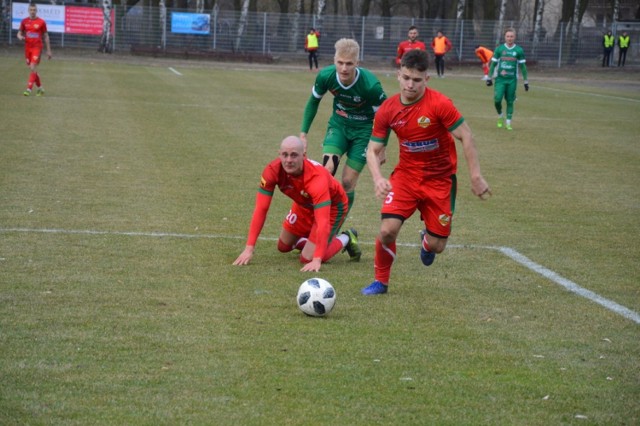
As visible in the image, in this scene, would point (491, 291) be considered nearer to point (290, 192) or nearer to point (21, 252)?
point (290, 192)

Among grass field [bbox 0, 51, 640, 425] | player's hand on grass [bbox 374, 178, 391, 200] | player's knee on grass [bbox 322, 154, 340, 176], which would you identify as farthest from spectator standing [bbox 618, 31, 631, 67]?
player's hand on grass [bbox 374, 178, 391, 200]

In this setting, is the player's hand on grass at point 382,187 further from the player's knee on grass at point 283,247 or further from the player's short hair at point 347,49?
the player's short hair at point 347,49

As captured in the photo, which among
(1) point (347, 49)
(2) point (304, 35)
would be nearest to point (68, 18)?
(2) point (304, 35)

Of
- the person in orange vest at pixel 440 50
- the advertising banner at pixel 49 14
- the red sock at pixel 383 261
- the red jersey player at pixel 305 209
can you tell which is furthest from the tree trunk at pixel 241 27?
A: the red sock at pixel 383 261

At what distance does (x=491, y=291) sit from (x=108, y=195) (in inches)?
222

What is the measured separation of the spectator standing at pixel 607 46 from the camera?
52.4 m

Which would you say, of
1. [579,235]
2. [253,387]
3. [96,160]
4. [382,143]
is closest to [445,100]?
[382,143]

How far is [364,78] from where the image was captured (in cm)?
930

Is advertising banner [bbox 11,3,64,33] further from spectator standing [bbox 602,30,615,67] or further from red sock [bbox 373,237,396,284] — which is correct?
red sock [bbox 373,237,396,284]

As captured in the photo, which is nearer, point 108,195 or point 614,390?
point 614,390

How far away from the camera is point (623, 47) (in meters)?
52.7

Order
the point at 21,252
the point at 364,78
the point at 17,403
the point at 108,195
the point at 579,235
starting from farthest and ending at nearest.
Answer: the point at 108,195 < the point at 579,235 < the point at 364,78 < the point at 21,252 < the point at 17,403

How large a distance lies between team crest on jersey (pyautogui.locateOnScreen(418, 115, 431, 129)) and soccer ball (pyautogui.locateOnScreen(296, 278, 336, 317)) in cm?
148

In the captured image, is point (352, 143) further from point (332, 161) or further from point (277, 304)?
point (277, 304)
